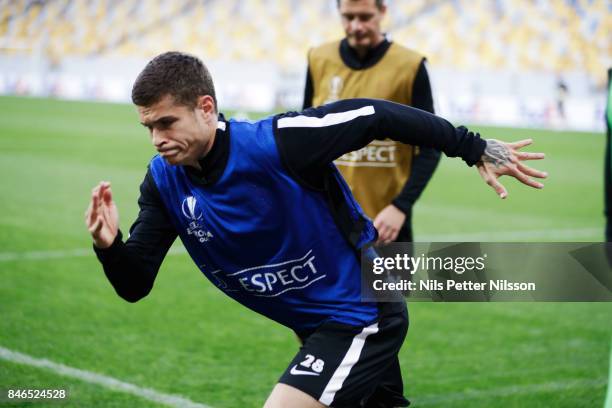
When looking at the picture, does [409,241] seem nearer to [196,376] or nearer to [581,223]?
[196,376]

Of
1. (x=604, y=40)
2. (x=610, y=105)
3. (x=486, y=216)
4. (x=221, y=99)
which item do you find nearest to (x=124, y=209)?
(x=486, y=216)

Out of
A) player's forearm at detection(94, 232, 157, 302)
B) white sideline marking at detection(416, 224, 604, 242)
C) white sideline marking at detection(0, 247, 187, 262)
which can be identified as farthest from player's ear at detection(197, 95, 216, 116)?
white sideline marking at detection(416, 224, 604, 242)

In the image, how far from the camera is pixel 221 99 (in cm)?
3738

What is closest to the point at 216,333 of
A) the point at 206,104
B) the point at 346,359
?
the point at 346,359

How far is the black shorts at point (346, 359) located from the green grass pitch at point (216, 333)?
5.86ft

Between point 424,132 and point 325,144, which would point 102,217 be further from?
point 424,132

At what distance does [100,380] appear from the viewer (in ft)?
18.0

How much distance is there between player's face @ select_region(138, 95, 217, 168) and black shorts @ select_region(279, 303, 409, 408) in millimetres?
858

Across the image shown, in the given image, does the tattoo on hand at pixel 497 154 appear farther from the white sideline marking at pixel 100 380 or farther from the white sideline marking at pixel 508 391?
the white sideline marking at pixel 100 380

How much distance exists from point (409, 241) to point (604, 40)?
35931 millimetres

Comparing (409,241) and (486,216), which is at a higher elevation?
(409,241)

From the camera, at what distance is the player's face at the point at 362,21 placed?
17.7 ft

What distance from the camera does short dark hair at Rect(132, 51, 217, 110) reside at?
11.1ft

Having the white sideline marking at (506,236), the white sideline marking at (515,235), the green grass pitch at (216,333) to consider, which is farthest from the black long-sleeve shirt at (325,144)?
the white sideline marking at (515,235)
